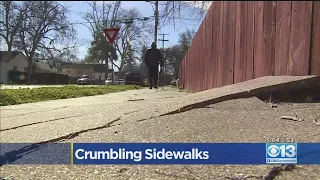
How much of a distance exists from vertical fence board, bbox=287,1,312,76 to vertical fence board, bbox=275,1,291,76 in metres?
0.07

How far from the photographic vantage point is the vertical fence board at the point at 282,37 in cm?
363

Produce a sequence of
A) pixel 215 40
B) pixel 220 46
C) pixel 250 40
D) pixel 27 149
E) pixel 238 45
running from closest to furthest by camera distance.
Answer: pixel 27 149
pixel 250 40
pixel 238 45
pixel 220 46
pixel 215 40

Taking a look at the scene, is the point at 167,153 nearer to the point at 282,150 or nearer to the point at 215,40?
the point at 282,150

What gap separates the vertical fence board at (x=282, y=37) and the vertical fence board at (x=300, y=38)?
68 millimetres

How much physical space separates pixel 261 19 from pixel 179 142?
8.05 feet

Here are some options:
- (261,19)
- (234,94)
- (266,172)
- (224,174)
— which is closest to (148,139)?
(224,174)

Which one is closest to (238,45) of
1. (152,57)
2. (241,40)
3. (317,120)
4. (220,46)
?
(241,40)

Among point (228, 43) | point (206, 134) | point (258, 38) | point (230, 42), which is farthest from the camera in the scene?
point (228, 43)

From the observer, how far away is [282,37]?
3732 mm

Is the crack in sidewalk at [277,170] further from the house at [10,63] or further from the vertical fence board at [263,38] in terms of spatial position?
the house at [10,63]

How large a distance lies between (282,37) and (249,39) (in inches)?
38.1

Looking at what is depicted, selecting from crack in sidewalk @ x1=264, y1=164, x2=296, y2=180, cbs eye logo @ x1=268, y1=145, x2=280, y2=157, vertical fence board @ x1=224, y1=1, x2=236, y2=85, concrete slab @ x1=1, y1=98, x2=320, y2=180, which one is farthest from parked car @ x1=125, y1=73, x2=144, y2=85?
crack in sidewalk @ x1=264, y1=164, x2=296, y2=180

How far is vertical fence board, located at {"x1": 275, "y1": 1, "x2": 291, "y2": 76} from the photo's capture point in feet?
11.9

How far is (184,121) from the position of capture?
288 cm
